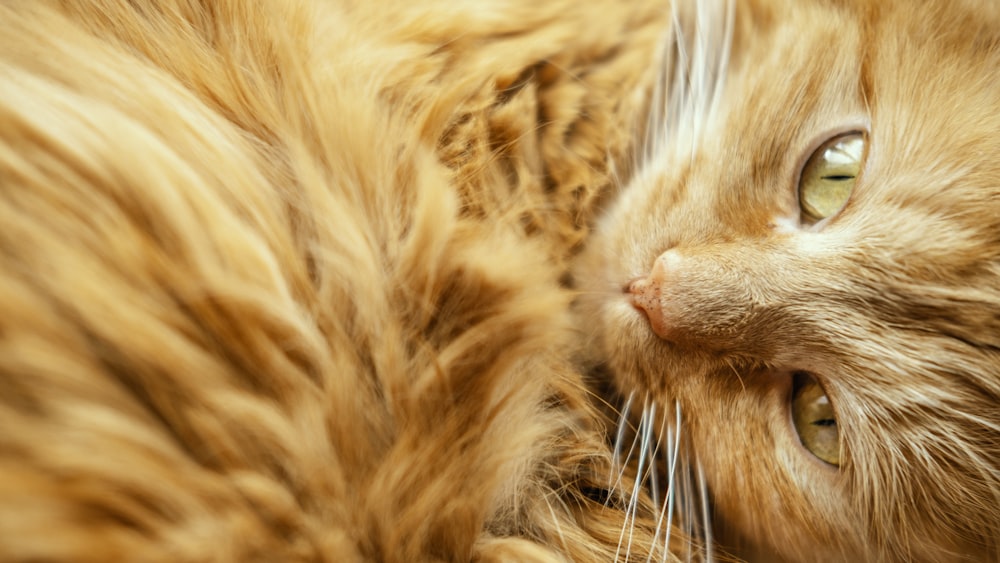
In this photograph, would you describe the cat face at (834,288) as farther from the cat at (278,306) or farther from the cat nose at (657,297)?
the cat at (278,306)

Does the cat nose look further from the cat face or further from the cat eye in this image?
the cat eye

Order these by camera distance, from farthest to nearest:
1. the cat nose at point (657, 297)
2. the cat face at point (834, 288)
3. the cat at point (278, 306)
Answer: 1. the cat nose at point (657, 297)
2. the cat face at point (834, 288)
3. the cat at point (278, 306)

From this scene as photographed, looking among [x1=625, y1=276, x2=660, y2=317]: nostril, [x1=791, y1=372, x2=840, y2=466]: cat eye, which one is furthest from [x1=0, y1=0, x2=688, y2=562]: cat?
[x1=791, y1=372, x2=840, y2=466]: cat eye

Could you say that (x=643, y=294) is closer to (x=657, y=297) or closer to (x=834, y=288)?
(x=657, y=297)

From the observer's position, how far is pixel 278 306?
0.66 metres

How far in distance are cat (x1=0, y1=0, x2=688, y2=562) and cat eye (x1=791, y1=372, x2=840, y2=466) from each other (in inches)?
8.4

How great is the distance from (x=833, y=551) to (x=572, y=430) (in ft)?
1.19

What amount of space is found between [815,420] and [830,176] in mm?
331

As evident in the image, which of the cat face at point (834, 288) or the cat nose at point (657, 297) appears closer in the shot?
the cat face at point (834, 288)

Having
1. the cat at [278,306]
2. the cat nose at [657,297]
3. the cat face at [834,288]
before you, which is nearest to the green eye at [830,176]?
the cat face at [834,288]

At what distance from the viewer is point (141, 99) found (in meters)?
0.71

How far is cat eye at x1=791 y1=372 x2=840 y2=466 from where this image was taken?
0.91 metres

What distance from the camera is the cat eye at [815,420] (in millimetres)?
906

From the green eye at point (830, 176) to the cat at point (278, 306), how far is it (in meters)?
0.37
